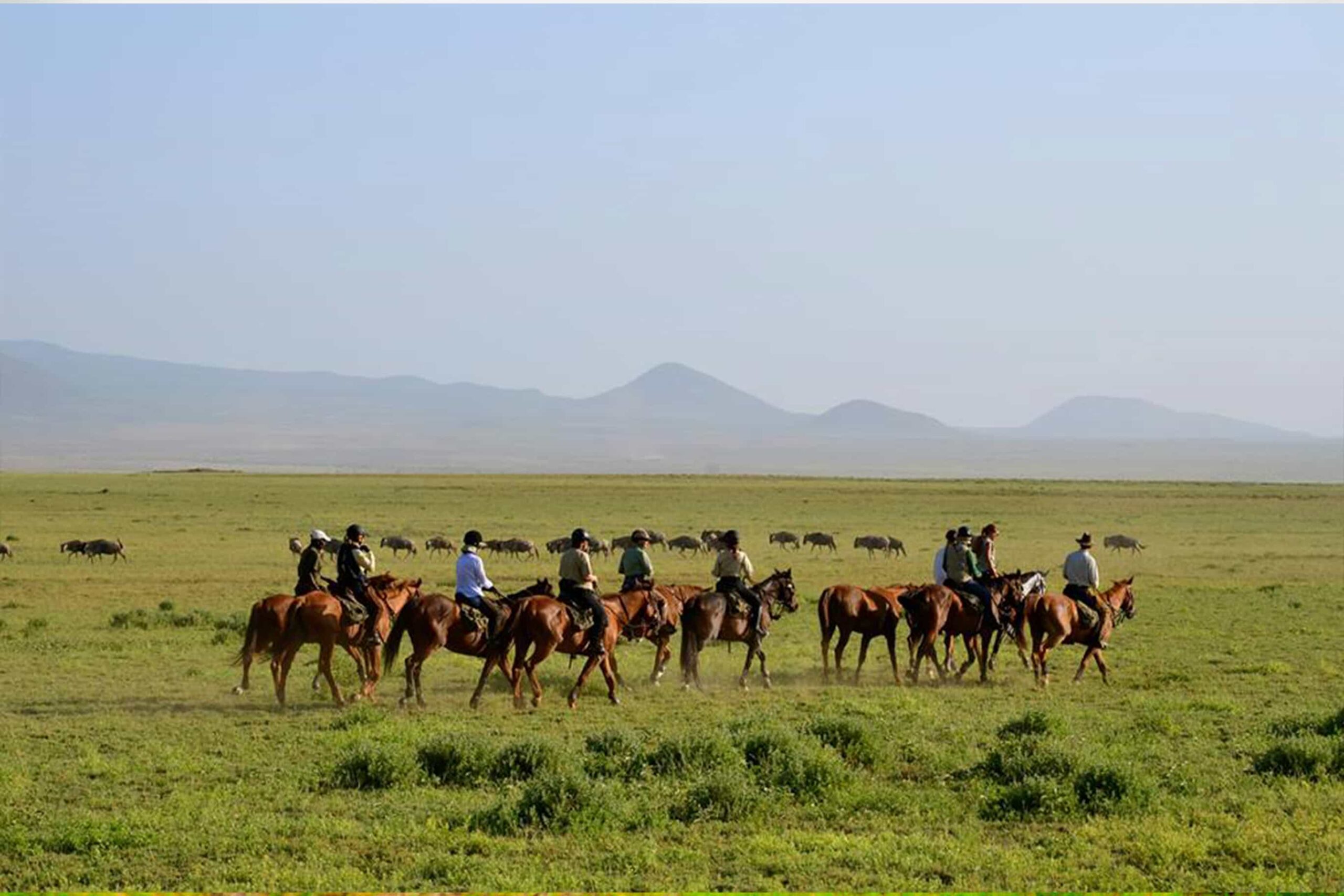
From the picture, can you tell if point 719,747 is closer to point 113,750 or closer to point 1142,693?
point 113,750

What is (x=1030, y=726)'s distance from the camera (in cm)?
1436

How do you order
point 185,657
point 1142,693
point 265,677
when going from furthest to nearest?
1. point 185,657
2. point 265,677
3. point 1142,693

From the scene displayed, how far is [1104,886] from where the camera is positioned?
9.16 metres

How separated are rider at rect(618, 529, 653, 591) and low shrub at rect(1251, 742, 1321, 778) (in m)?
8.14

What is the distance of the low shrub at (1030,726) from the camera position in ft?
46.6

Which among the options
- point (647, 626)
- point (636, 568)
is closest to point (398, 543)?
point (636, 568)

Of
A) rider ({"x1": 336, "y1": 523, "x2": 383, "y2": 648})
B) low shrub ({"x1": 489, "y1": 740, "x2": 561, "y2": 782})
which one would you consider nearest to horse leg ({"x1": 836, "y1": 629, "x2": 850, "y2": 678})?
rider ({"x1": 336, "y1": 523, "x2": 383, "y2": 648})

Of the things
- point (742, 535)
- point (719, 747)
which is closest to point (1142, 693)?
point (719, 747)

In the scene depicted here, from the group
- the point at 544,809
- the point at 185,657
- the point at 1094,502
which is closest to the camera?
the point at 544,809

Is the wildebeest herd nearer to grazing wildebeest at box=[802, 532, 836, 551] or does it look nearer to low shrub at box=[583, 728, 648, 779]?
low shrub at box=[583, 728, 648, 779]

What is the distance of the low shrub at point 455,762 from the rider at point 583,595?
4364 mm

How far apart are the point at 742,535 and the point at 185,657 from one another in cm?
3595

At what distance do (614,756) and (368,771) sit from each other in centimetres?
215

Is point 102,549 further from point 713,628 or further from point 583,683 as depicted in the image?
point 583,683
